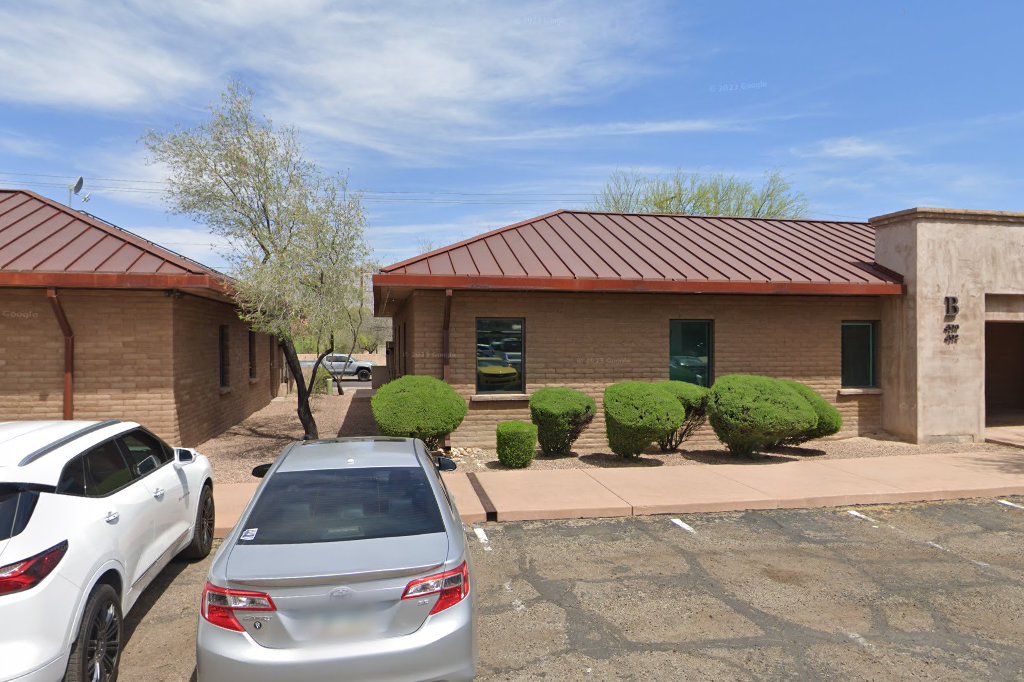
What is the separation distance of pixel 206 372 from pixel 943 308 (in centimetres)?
1426

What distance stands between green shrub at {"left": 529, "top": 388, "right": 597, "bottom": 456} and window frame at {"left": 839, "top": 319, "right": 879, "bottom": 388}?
5.91 m

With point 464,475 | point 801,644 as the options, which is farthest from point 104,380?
point 801,644

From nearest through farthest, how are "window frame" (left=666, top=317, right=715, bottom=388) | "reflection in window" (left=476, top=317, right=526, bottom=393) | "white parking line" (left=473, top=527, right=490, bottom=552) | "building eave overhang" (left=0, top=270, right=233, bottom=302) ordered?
"white parking line" (left=473, top=527, right=490, bottom=552) → "building eave overhang" (left=0, top=270, right=233, bottom=302) → "reflection in window" (left=476, top=317, right=526, bottom=393) → "window frame" (left=666, top=317, right=715, bottom=388)

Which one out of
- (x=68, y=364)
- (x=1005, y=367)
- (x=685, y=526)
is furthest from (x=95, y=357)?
(x=1005, y=367)

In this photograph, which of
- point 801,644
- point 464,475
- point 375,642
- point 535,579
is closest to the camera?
point 375,642

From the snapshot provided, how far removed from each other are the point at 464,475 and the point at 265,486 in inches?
235

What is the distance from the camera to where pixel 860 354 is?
14.4 m

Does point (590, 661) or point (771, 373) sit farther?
point (771, 373)

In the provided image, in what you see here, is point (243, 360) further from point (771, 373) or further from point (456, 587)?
point (456, 587)

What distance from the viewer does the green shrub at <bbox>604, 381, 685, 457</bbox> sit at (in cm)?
1104

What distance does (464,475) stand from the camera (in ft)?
33.5

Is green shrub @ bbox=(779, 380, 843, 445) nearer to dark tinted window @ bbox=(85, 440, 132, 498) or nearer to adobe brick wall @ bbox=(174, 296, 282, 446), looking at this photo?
dark tinted window @ bbox=(85, 440, 132, 498)

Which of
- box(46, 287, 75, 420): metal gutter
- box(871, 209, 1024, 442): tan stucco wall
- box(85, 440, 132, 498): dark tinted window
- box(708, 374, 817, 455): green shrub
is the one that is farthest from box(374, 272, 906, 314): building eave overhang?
box(85, 440, 132, 498): dark tinted window

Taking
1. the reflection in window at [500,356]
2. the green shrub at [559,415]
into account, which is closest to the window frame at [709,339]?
the green shrub at [559,415]
